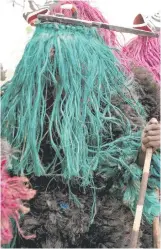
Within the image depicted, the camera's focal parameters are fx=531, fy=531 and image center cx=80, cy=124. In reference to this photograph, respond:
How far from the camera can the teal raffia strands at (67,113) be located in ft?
3.52

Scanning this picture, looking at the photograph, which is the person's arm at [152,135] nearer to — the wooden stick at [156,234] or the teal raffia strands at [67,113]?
the teal raffia strands at [67,113]

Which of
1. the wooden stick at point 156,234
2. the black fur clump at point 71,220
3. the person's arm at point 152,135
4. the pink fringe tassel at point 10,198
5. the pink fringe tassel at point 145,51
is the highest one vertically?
the pink fringe tassel at point 145,51

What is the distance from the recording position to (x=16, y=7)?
142 centimetres

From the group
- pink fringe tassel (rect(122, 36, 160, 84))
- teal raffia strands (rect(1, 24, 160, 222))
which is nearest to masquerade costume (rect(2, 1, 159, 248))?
teal raffia strands (rect(1, 24, 160, 222))

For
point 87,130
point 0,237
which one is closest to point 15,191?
point 0,237

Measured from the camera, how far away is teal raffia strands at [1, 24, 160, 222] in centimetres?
107

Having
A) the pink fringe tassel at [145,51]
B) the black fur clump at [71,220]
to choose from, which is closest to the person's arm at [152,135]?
the black fur clump at [71,220]

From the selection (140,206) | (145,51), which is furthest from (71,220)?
(145,51)

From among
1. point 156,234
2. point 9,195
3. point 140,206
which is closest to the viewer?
point 9,195

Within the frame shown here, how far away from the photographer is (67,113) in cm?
107

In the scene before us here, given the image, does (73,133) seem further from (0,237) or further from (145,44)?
(145,44)

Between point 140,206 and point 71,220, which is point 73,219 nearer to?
point 71,220

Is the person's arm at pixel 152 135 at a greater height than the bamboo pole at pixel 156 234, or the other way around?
the person's arm at pixel 152 135

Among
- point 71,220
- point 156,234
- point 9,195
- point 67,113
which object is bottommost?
point 156,234
